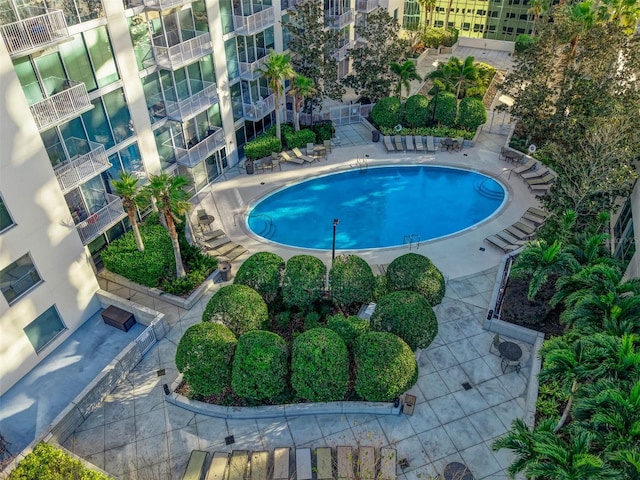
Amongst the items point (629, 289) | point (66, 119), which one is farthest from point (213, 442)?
point (629, 289)

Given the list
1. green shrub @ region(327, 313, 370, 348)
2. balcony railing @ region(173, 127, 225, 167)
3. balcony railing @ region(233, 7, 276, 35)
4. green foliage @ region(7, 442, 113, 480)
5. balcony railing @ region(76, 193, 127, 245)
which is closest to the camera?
green foliage @ region(7, 442, 113, 480)

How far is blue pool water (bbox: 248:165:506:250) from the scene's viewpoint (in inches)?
1139

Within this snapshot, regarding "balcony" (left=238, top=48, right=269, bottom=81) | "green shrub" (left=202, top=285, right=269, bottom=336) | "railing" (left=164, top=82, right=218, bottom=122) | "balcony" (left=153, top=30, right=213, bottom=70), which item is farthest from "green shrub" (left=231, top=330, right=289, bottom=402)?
"balcony" (left=238, top=48, right=269, bottom=81)

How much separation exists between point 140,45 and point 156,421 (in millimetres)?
18020

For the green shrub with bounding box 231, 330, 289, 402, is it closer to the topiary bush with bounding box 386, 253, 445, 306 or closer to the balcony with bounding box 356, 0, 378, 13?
the topiary bush with bounding box 386, 253, 445, 306

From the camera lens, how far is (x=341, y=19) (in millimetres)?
39469

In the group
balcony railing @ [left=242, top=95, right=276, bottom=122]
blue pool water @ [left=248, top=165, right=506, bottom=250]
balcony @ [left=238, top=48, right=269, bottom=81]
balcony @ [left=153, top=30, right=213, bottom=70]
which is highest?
balcony @ [left=153, top=30, right=213, bottom=70]

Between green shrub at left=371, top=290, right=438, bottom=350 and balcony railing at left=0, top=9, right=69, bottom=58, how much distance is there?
1666 centimetres

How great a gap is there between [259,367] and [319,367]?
7.00 feet

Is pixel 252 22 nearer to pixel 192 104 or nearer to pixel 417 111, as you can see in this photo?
pixel 192 104

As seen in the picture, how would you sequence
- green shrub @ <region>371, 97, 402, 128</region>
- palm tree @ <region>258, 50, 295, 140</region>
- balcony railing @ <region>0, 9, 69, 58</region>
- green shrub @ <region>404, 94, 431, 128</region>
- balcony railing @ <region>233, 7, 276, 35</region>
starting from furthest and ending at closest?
1. green shrub @ <region>371, 97, 402, 128</region>
2. green shrub @ <region>404, 94, 431, 128</region>
3. palm tree @ <region>258, 50, 295, 140</region>
4. balcony railing @ <region>233, 7, 276, 35</region>
5. balcony railing @ <region>0, 9, 69, 58</region>

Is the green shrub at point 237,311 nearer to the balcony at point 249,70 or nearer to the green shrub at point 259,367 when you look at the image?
the green shrub at point 259,367

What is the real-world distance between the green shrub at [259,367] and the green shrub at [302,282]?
11.3 ft

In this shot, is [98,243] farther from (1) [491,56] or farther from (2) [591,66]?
(1) [491,56]
